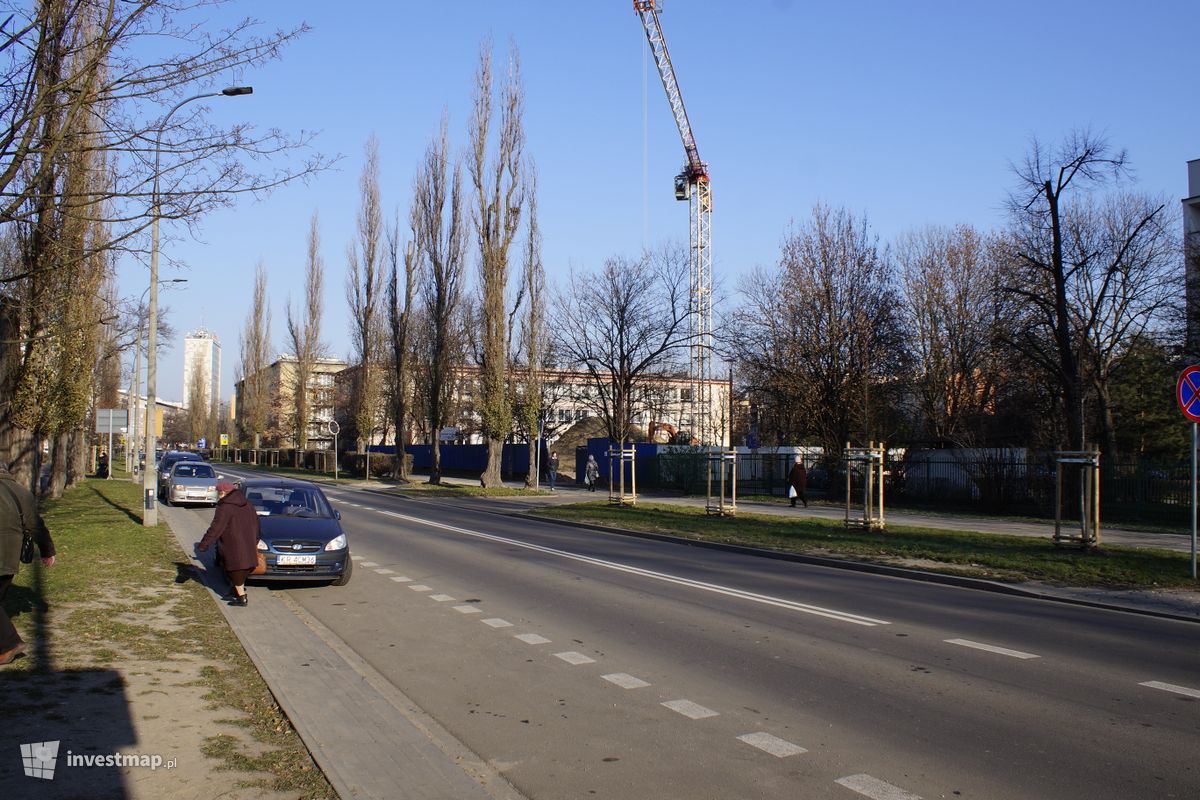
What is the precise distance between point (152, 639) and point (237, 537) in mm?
2244

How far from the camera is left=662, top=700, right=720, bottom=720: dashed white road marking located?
21.1 feet

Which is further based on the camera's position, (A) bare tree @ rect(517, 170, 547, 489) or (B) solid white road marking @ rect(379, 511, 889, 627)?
(A) bare tree @ rect(517, 170, 547, 489)

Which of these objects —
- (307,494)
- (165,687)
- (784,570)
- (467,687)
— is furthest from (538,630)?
(784,570)

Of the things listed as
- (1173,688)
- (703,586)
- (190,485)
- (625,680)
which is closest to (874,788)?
(625,680)

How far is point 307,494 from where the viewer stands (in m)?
13.4

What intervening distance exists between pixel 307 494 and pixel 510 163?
28.1 metres

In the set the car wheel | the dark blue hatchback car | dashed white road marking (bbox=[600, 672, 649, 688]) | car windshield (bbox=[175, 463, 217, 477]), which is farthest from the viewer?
car windshield (bbox=[175, 463, 217, 477])

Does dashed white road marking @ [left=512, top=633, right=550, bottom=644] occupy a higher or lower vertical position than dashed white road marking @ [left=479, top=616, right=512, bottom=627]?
higher

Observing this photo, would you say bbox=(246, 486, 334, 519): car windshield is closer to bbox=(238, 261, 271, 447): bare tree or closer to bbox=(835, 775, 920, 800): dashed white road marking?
bbox=(835, 775, 920, 800): dashed white road marking

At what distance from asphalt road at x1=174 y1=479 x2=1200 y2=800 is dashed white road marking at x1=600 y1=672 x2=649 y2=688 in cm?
3

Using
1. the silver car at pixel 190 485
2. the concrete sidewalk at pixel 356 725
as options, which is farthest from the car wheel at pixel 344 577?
the silver car at pixel 190 485

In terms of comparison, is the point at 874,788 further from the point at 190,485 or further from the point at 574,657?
the point at 190,485

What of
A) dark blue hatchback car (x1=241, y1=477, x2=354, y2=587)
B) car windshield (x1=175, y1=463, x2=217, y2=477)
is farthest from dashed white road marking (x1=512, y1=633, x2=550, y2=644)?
car windshield (x1=175, y1=463, x2=217, y2=477)

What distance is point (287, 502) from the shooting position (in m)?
13.0
